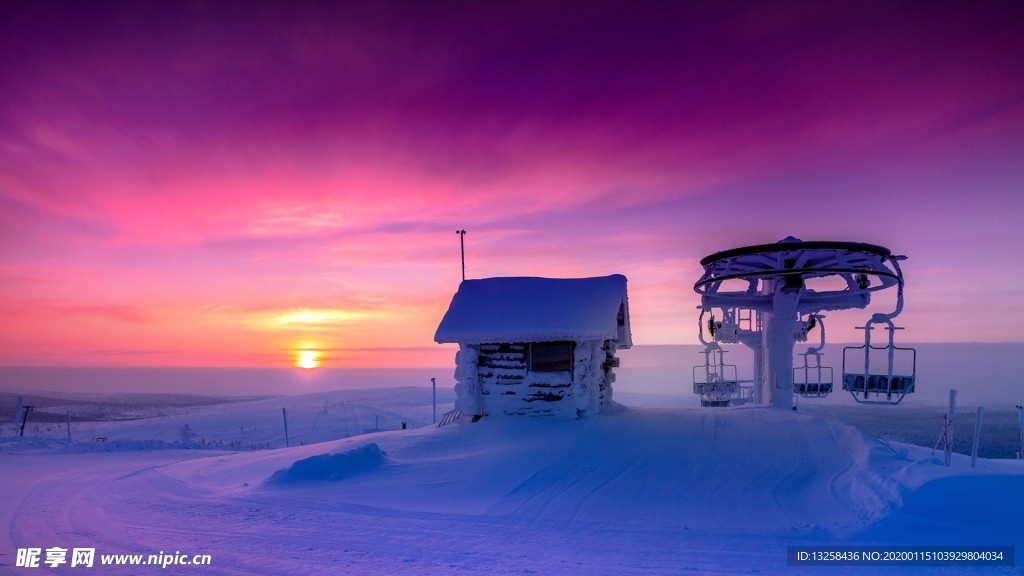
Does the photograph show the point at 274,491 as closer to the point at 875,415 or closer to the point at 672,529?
the point at 672,529

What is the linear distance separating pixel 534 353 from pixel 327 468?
25.4ft

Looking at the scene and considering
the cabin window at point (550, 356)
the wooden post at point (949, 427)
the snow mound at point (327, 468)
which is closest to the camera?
the wooden post at point (949, 427)

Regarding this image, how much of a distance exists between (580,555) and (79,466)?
51.0 feet

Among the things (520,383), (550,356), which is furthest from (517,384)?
(550,356)

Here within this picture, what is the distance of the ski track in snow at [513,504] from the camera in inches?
293

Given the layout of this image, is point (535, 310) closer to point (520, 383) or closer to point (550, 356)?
point (550, 356)

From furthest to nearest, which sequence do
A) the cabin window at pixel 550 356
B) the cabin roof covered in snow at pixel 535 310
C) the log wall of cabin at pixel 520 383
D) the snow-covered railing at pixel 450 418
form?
the snow-covered railing at pixel 450 418 < the cabin window at pixel 550 356 < the log wall of cabin at pixel 520 383 < the cabin roof covered in snow at pixel 535 310

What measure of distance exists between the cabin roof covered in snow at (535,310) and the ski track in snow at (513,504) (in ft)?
9.15

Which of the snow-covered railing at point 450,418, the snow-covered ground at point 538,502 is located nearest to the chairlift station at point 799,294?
the snow-covered ground at point 538,502

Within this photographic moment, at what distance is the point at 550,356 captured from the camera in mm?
18547

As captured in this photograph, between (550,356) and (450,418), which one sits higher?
(550,356)

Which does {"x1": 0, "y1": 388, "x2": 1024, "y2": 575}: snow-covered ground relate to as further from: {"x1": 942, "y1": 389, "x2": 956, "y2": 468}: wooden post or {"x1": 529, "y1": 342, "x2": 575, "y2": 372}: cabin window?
{"x1": 529, "y1": 342, "x2": 575, "y2": 372}: cabin window

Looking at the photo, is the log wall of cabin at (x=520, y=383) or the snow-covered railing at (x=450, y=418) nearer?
the log wall of cabin at (x=520, y=383)

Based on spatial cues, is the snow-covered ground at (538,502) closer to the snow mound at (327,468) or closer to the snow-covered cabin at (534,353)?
the snow mound at (327,468)
